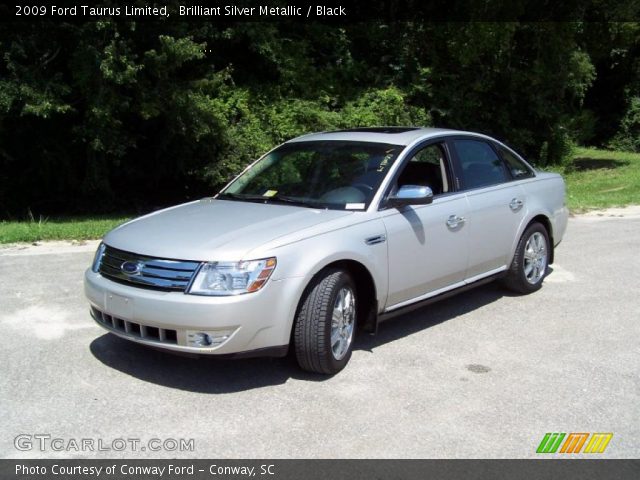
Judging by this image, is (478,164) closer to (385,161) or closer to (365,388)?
(385,161)

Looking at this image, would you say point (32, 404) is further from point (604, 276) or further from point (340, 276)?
point (604, 276)

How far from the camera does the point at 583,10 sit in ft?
61.4

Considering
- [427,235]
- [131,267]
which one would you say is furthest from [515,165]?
[131,267]

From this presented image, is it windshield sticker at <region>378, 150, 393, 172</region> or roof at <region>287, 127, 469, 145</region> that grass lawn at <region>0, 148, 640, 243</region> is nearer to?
roof at <region>287, 127, 469, 145</region>

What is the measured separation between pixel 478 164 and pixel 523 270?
1.14 m

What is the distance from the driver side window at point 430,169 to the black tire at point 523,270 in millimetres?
1208

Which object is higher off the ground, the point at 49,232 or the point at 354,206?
the point at 354,206

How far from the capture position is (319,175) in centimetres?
583

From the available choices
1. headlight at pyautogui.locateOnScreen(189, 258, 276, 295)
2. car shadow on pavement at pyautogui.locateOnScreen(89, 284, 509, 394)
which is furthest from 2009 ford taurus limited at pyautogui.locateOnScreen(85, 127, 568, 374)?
car shadow on pavement at pyautogui.locateOnScreen(89, 284, 509, 394)

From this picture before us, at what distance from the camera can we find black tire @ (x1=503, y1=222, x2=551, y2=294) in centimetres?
685

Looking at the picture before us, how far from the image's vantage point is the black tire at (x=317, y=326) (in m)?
4.73

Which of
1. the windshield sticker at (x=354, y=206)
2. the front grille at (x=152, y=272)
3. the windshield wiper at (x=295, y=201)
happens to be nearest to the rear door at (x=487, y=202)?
the windshield sticker at (x=354, y=206)

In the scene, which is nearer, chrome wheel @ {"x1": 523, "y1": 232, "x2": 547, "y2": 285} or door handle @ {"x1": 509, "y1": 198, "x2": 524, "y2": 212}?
door handle @ {"x1": 509, "y1": 198, "x2": 524, "y2": 212}

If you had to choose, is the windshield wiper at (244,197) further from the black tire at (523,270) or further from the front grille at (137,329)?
the black tire at (523,270)
